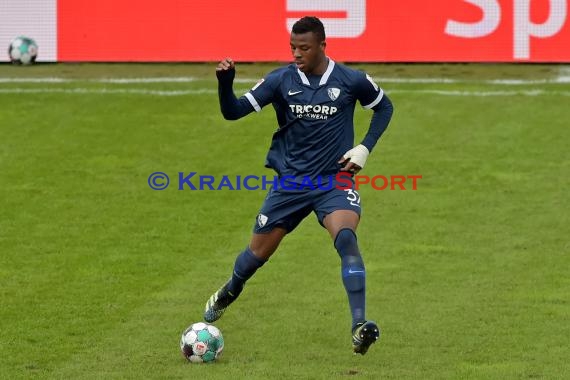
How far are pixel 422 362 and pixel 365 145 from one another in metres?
1.93

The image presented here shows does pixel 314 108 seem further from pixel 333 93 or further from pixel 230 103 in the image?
pixel 230 103

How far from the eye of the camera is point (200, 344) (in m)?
10.6

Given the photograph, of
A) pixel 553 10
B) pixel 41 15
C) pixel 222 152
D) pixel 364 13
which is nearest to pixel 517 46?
pixel 553 10

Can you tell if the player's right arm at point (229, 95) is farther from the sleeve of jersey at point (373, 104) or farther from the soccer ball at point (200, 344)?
the soccer ball at point (200, 344)

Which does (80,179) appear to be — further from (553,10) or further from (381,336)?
(553,10)

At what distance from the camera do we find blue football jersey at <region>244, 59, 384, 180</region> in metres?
11.2

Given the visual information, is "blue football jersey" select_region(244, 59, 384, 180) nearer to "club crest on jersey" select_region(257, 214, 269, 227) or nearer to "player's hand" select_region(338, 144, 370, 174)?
"player's hand" select_region(338, 144, 370, 174)

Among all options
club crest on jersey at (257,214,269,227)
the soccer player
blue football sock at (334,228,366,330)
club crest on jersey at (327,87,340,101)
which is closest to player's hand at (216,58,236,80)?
the soccer player

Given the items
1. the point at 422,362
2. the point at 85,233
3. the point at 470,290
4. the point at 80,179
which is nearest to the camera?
the point at 422,362

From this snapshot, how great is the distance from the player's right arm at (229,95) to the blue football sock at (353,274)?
1.36 metres

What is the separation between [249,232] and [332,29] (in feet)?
28.7

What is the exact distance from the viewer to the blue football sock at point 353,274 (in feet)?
34.5

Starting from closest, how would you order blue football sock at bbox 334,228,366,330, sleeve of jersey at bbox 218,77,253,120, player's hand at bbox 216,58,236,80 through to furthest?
1. blue football sock at bbox 334,228,366,330
2. player's hand at bbox 216,58,236,80
3. sleeve of jersey at bbox 218,77,253,120

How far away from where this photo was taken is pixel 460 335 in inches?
453
